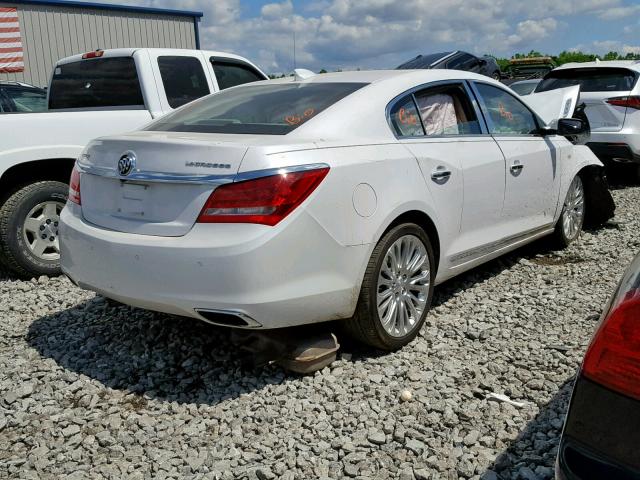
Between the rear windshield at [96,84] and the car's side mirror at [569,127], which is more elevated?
the rear windshield at [96,84]

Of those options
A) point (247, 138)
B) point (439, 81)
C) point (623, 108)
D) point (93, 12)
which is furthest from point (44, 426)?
point (93, 12)

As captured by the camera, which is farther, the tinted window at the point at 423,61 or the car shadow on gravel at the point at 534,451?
the tinted window at the point at 423,61

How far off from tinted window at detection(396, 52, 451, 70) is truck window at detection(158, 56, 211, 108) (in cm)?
647

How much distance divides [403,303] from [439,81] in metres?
1.51

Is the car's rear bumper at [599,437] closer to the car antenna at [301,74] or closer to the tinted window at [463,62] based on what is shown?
the car antenna at [301,74]

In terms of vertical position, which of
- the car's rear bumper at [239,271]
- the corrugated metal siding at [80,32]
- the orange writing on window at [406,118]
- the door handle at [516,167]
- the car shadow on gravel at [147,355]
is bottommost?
the car shadow on gravel at [147,355]

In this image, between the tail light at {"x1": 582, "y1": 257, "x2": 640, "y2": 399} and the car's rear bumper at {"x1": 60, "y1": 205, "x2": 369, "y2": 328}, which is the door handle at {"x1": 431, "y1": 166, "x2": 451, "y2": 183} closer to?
the car's rear bumper at {"x1": 60, "y1": 205, "x2": 369, "y2": 328}

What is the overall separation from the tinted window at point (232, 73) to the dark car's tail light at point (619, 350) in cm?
545

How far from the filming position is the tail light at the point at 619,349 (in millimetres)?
1506

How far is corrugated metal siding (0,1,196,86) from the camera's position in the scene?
1688cm

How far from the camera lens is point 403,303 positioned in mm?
3650

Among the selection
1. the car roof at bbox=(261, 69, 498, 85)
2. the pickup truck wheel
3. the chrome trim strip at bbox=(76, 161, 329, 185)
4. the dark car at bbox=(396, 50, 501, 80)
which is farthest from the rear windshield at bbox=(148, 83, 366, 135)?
the dark car at bbox=(396, 50, 501, 80)

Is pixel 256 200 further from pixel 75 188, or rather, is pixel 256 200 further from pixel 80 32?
pixel 80 32

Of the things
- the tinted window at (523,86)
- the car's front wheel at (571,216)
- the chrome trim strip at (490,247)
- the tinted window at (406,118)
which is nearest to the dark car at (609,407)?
the tinted window at (406,118)
